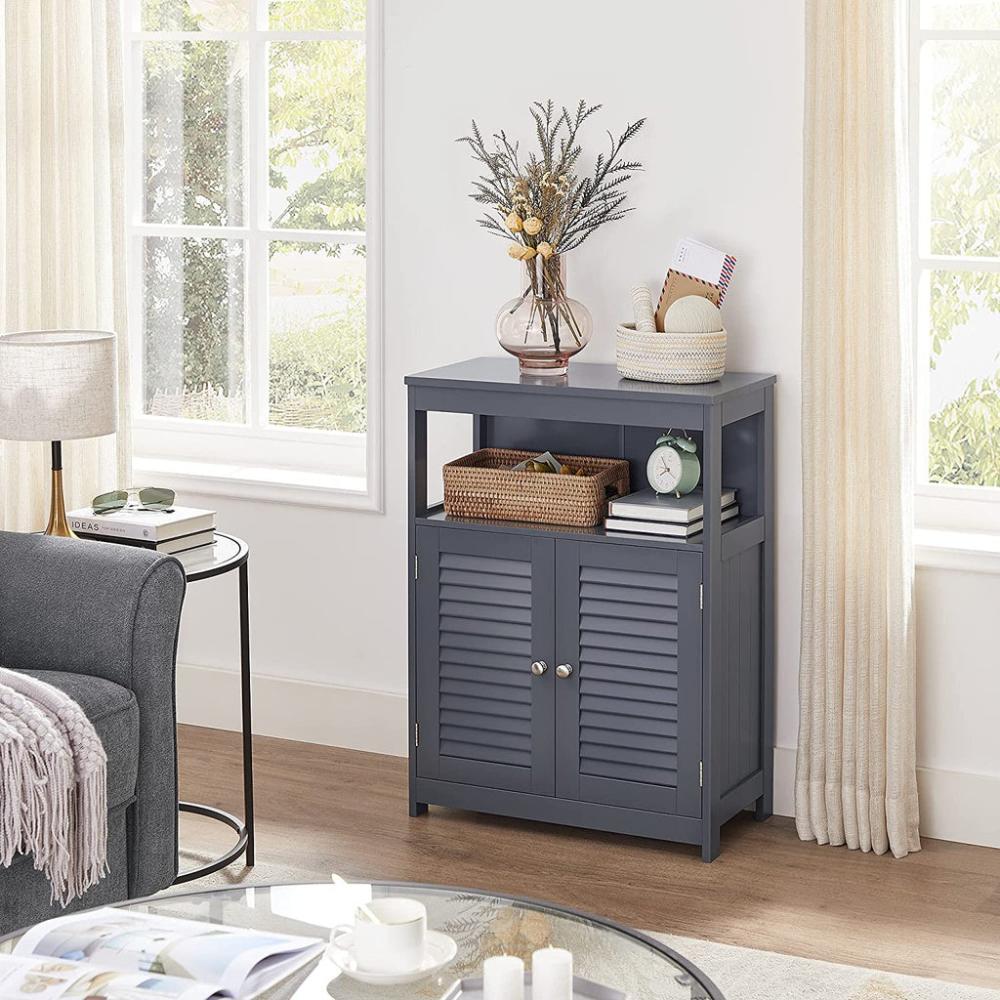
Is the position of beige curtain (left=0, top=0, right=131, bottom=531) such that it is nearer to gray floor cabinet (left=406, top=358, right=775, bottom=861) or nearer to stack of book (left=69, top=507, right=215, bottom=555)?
stack of book (left=69, top=507, right=215, bottom=555)

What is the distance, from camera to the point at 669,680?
3525 mm

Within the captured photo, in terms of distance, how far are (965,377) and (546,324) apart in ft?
2.98

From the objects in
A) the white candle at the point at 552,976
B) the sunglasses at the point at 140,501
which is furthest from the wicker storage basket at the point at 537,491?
the white candle at the point at 552,976

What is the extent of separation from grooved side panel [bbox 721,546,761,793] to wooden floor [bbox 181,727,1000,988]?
0.57ft

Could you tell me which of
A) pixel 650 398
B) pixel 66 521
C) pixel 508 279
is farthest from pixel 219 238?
pixel 650 398

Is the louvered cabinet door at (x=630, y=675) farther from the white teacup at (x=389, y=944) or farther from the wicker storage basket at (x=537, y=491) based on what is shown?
the white teacup at (x=389, y=944)

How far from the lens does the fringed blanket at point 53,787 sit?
278 cm

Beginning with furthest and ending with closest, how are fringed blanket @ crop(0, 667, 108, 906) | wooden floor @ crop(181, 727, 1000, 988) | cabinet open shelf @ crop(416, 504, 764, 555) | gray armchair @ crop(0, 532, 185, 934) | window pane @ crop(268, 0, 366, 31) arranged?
1. window pane @ crop(268, 0, 366, 31)
2. cabinet open shelf @ crop(416, 504, 764, 555)
3. wooden floor @ crop(181, 727, 1000, 988)
4. gray armchair @ crop(0, 532, 185, 934)
5. fringed blanket @ crop(0, 667, 108, 906)

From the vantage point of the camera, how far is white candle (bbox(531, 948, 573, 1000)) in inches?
76.7

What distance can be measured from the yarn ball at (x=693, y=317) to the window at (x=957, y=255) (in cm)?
46

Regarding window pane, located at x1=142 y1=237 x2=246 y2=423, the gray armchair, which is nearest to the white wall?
window pane, located at x1=142 y1=237 x2=246 y2=423

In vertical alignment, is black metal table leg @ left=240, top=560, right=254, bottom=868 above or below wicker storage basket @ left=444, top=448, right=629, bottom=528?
below

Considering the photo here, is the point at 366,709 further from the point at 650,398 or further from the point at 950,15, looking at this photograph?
the point at 950,15

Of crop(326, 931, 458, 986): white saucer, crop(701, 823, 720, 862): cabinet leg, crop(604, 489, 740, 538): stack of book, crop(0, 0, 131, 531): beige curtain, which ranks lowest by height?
crop(701, 823, 720, 862): cabinet leg
